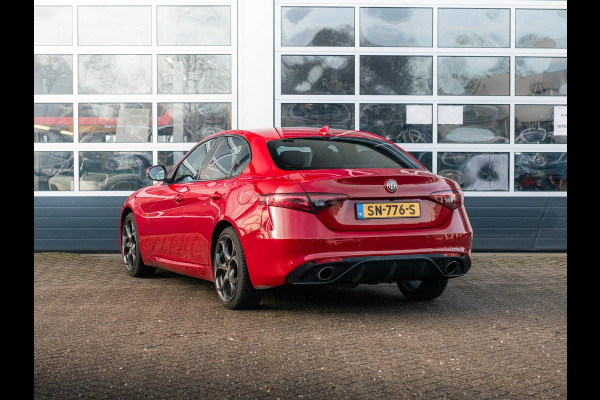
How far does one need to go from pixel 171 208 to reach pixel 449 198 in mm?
2672

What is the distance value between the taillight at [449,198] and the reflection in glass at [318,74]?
566cm

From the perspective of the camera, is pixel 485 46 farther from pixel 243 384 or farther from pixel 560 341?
pixel 243 384

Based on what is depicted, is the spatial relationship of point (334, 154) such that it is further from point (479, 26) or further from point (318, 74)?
point (479, 26)

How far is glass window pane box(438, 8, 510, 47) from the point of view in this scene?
1165 centimetres

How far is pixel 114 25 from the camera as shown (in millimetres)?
11570

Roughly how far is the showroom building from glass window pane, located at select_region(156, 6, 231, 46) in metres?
0.01

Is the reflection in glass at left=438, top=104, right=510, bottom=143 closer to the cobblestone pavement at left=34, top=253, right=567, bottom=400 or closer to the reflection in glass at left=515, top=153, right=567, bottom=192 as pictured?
the reflection in glass at left=515, top=153, right=567, bottom=192

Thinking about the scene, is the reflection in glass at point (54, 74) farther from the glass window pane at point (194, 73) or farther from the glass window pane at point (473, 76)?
the glass window pane at point (473, 76)

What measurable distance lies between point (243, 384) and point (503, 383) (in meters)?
1.36

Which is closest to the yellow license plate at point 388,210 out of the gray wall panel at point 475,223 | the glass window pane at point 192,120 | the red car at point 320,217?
the red car at point 320,217

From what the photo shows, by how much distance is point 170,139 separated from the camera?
1153 cm

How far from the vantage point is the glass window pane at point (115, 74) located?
11539mm

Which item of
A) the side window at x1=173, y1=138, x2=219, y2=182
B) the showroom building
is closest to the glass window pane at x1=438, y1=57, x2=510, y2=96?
the showroom building
